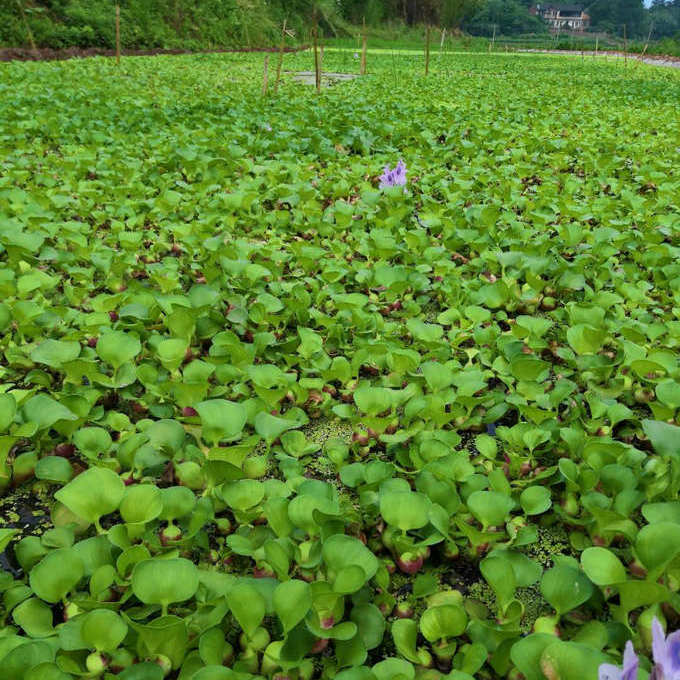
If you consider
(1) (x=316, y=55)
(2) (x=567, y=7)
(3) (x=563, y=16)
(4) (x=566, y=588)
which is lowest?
(4) (x=566, y=588)

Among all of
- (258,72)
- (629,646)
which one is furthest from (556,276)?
Result: (258,72)

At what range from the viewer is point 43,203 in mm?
2852

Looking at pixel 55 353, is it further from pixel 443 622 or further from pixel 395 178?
pixel 395 178

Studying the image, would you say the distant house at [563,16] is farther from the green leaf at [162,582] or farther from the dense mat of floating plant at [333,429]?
the green leaf at [162,582]

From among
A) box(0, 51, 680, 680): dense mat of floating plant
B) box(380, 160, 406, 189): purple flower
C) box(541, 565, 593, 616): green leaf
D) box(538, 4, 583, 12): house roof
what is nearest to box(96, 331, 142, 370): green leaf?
box(0, 51, 680, 680): dense mat of floating plant

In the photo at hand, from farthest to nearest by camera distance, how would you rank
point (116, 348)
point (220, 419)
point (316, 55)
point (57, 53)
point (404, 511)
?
point (57, 53) → point (316, 55) → point (116, 348) → point (220, 419) → point (404, 511)

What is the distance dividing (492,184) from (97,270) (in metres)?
2.44

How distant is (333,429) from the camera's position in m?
1.54

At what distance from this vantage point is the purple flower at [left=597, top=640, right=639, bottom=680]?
0.60 metres

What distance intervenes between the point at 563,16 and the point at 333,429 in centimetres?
10919

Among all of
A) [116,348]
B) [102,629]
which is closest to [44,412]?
[116,348]

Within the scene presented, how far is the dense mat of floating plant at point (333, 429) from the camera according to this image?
91 centimetres

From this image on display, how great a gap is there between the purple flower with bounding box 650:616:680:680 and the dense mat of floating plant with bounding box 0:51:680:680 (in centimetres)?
16

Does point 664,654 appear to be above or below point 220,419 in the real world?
above
